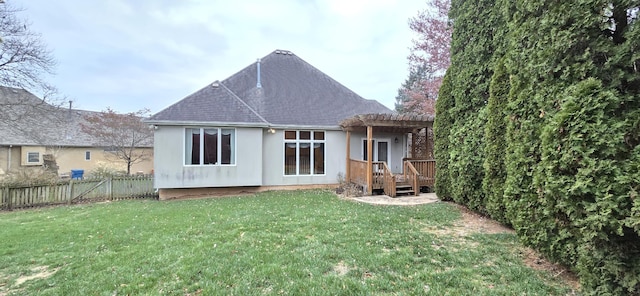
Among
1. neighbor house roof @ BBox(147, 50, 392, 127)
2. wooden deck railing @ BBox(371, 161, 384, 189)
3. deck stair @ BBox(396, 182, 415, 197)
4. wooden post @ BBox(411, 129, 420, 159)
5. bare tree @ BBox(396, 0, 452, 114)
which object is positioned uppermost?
bare tree @ BBox(396, 0, 452, 114)

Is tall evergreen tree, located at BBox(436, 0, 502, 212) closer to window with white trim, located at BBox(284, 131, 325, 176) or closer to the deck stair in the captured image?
the deck stair

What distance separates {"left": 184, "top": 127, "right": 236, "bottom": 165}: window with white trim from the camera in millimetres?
10828

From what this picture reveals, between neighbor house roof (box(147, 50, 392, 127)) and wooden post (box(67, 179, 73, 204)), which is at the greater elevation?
neighbor house roof (box(147, 50, 392, 127))

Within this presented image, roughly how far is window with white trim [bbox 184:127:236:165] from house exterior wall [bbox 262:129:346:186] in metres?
1.51

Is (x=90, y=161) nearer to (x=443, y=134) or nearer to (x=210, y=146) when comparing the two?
(x=210, y=146)

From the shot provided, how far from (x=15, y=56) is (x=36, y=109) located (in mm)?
2738

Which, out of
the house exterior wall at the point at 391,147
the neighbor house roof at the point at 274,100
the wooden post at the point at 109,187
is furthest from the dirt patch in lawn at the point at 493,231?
Answer: the wooden post at the point at 109,187

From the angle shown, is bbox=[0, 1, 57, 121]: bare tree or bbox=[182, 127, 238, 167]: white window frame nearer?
bbox=[0, 1, 57, 121]: bare tree

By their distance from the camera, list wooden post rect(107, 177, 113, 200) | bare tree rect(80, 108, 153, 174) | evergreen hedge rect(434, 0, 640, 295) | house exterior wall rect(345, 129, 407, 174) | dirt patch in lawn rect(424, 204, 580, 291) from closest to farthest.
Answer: evergreen hedge rect(434, 0, 640, 295)
dirt patch in lawn rect(424, 204, 580, 291)
wooden post rect(107, 177, 113, 200)
house exterior wall rect(345, 129, 407, 174)
bare tree rect(80, 108, 153, 174)

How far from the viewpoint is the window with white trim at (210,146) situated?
35.5 feet

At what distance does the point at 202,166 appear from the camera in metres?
10.9

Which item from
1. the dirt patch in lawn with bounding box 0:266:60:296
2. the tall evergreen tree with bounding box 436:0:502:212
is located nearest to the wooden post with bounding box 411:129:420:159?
the tall evergreen tree with bounding box 436:0:502:212

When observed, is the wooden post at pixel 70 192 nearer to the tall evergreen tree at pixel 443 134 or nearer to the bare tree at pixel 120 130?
the bare tree at pixel 120 130

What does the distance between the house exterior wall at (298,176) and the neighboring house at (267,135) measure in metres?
0.04
